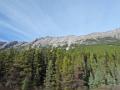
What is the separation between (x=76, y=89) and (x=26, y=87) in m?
20.7

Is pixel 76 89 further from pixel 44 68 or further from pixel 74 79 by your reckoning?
pixel 44 68

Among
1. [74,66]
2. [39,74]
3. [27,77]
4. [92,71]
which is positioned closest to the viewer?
[27,77]

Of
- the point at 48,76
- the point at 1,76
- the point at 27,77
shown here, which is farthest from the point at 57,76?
the point at 1,76

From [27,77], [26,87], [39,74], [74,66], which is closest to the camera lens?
[26,87]

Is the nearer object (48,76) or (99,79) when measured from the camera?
(48,76)

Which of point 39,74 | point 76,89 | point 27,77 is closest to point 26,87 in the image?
point 27,77

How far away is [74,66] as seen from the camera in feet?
387

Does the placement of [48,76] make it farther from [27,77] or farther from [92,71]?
[92,71]

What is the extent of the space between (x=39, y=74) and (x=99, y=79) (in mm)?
33846

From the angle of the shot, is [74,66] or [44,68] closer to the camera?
Answer: [44,68]

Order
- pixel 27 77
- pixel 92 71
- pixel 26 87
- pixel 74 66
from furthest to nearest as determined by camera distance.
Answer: pixel 92 71 → pixel 74 66 → pixel 27 77 → pixel 26 87

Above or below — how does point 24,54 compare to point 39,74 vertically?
above

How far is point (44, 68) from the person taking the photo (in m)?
108

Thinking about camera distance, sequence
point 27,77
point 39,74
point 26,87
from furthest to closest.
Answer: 1. point 39,74
2. point 27,77
3. point 26,87
